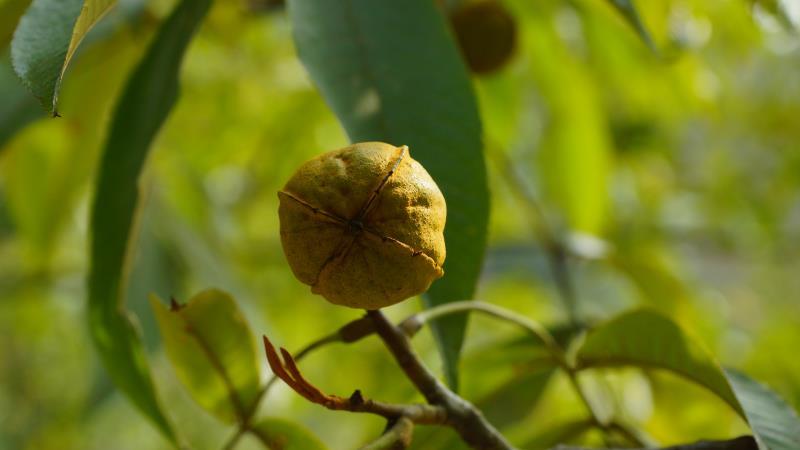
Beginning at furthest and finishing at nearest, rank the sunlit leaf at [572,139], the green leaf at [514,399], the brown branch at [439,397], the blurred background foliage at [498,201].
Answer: the sunlit leaf at [572,139] → the blurred background foliage at [498,201] → the green leaf at [514,399] → the brown branch at [439,397]

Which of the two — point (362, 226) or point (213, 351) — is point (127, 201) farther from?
point (362, 226)

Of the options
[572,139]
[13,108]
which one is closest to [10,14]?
[13,108]

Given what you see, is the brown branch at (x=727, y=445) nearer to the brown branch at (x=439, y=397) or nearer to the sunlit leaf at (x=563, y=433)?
the brown branch at (x=439, y=397)

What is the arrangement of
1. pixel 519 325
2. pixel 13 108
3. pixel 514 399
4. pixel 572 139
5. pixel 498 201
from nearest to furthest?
1. pixel 519 325
2. pixel 514 399
3. pixel 13 108
4. pixel 572 139
5. pixel 498 201

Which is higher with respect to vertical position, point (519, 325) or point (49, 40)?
point (49, 40)

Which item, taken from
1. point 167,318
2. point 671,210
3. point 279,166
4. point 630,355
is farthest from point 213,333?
point 671,210

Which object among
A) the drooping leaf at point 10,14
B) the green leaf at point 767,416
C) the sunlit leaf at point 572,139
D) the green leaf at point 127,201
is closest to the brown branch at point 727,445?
the green leaf at point 767,416

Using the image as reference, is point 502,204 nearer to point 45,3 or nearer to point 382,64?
point 382,64
